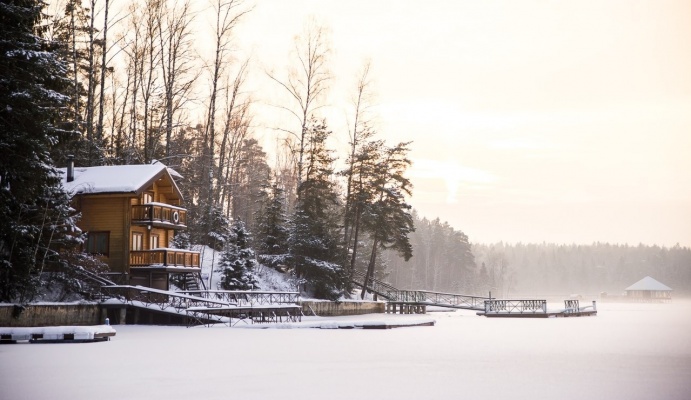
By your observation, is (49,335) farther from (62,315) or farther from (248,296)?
(248,296)

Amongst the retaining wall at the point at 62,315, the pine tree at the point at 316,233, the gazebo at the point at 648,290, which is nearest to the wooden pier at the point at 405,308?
the pine tree at the point at 316,233

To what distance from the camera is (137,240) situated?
39656mm

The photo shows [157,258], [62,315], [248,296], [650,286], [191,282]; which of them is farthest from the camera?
[650,286]

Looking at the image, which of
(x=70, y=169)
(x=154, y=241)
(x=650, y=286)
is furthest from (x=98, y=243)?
(x=650, y=286)

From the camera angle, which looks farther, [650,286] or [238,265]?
[650,286]

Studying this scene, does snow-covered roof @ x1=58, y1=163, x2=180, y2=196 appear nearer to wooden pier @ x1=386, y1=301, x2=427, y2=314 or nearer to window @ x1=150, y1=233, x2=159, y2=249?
window @ x1=150, y1=233, x2=159, y2=249

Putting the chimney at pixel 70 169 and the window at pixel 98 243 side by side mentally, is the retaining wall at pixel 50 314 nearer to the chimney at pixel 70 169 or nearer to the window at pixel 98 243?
the window at pixel 98 243

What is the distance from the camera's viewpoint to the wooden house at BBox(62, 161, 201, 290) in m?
37.1

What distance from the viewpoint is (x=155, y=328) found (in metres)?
31.1

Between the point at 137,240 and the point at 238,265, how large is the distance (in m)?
6.18

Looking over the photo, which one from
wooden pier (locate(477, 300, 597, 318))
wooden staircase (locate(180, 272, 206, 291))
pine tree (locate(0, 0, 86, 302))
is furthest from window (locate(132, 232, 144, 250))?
wooden pier (locate(477, 300, 597, 318))

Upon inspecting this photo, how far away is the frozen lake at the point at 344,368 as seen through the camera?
12789mm

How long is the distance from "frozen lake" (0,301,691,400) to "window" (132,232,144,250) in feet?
42.2

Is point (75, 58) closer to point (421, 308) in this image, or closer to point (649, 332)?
point (649, 332)
